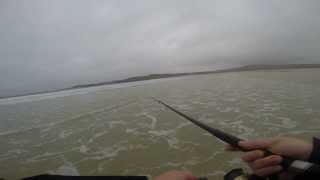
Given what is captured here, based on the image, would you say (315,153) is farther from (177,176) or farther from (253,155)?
(177,176)

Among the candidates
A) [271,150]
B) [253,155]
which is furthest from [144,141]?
[253,155]

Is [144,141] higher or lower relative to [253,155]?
lower

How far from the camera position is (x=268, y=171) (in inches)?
62.1

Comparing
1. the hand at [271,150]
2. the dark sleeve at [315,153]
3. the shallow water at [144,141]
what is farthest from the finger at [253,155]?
the shallow water at [144,141]

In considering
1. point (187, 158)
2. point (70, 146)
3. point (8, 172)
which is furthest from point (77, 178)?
point (70, 146)

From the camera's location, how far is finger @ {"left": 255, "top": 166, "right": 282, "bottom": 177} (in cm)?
156

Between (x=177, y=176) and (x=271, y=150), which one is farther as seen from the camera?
(x=271, y=150)

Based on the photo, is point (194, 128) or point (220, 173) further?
point (194, 128)

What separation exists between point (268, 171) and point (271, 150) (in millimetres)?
219

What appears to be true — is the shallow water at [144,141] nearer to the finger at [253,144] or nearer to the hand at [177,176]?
the finger at [253,144]

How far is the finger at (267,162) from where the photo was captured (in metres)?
1.56

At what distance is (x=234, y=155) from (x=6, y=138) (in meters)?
11.6

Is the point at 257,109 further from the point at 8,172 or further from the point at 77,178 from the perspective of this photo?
the point at 77,178

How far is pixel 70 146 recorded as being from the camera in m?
11.2
